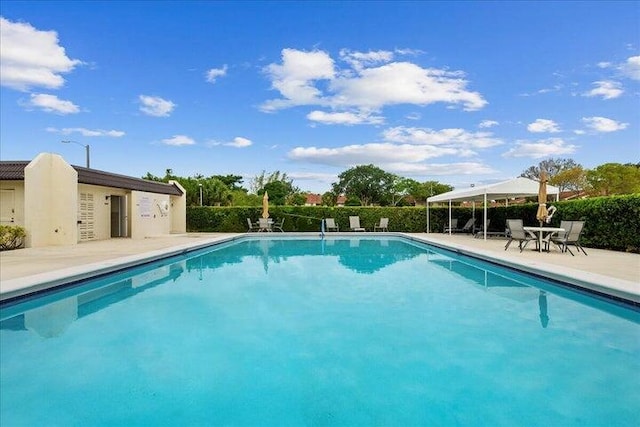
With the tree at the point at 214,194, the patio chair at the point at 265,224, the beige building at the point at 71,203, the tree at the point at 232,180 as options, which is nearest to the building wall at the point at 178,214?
the beige building at the point at 71,203

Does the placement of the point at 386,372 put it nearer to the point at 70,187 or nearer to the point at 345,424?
the point at 345,424

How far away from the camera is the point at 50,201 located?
45.7 ft

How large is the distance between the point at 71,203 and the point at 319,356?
522 inches

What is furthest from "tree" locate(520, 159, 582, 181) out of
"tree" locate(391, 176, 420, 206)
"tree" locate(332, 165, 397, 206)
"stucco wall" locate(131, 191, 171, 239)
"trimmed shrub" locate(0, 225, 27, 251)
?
"trimmed shrub" locate(0, 225, 27, 251)

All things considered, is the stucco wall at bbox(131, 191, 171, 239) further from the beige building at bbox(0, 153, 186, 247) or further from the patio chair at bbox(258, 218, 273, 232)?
the patio chair at bbox(258, 218, 273, 232)

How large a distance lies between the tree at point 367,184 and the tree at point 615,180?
95.9ft

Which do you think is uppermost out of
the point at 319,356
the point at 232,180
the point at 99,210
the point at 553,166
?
the point at 553,166

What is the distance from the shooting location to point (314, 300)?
6.94 m

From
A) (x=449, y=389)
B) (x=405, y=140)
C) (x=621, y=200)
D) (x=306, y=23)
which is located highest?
(x=306, y=23)

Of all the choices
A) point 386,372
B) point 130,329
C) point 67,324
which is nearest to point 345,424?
point 386,372

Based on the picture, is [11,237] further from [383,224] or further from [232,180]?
[232,180]

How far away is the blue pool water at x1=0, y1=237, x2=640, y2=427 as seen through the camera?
323cm

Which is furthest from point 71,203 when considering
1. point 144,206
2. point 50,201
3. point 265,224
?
point 265,224

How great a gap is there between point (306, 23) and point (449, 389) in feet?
56.9
